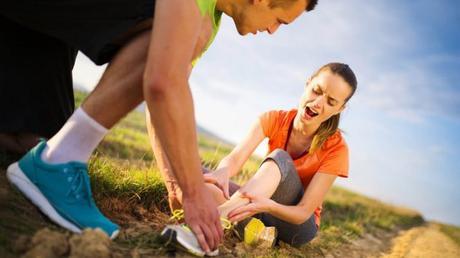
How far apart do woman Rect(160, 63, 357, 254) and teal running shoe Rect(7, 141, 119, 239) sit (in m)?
0.94

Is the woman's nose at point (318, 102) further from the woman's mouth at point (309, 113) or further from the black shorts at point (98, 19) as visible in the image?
the black shorts at point (98, 19)

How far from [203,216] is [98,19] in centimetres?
107

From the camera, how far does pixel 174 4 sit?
6.70 feet

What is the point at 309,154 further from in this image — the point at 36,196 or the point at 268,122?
the point at 36,196

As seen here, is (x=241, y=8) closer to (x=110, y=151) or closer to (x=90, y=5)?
(x=90, y=5)

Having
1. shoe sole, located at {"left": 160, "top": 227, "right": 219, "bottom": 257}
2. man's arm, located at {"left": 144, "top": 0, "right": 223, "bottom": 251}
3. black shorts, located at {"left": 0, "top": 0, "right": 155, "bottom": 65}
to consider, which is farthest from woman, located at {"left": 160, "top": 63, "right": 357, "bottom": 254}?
black shorts, located at {"left": 0, "top": 0, "right": 155, "bottom": 65}

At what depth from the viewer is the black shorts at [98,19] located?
2354 millimetres

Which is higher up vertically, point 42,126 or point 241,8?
point 241,8

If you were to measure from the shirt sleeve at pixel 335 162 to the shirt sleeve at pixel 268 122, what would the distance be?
0.50 m

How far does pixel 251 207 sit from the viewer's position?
300 centimetres

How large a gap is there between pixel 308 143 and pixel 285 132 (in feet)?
0.66

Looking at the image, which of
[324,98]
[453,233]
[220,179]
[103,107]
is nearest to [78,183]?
[103,107]

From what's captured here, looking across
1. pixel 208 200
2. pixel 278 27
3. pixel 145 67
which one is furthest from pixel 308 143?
pixel 145 67

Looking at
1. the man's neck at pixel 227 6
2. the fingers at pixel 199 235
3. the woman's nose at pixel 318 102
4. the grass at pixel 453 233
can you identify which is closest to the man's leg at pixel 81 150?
the fingers at pixel 199 235
